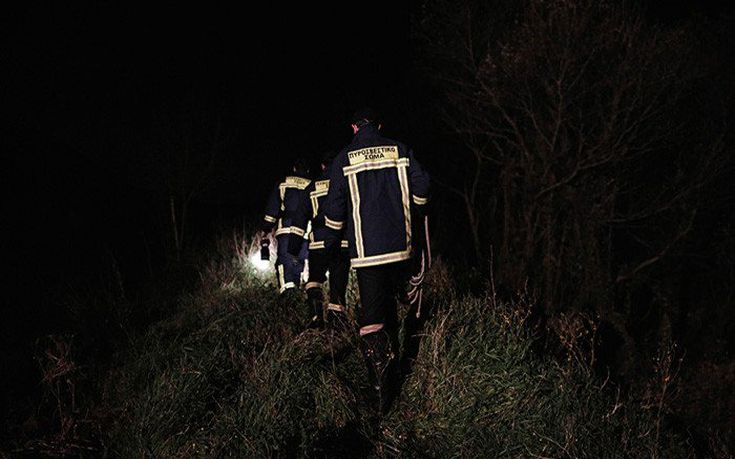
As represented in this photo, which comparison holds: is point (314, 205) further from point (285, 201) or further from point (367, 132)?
point (367, 132)

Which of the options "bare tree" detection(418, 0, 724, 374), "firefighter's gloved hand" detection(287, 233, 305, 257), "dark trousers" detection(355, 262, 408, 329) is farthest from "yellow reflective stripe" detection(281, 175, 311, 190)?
"bare tree" detection(418, 0, 724, 374)

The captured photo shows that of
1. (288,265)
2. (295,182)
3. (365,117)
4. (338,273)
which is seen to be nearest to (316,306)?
(338,273)

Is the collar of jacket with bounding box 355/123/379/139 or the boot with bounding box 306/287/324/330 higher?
the collar of jacket with bounding box 355/123/379/139

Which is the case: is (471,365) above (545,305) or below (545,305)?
above

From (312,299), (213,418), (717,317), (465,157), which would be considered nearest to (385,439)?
(213,418)

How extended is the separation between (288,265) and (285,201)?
2.52ft

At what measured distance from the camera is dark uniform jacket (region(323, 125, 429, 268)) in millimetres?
4016

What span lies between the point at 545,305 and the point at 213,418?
8.74 m

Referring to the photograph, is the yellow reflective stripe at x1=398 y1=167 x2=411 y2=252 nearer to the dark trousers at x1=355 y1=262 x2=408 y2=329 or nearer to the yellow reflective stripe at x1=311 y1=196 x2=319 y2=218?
the dark trousers at x1=355 y1=262 x2=408 y2=329

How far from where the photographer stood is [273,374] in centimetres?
396

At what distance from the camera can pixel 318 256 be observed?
5.70m

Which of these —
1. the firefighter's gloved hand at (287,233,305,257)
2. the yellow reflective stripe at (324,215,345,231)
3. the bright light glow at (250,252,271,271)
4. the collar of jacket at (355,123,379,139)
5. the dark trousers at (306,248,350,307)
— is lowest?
the bright light glow at (250,252,271,271)

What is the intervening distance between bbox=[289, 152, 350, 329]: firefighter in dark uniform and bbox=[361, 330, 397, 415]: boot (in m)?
1.49

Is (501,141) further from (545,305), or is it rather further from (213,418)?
(213,418)
